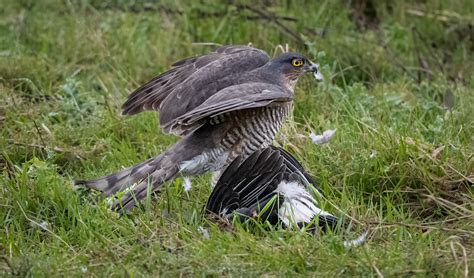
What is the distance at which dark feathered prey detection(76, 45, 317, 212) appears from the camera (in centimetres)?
559

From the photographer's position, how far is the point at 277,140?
655 centimetres

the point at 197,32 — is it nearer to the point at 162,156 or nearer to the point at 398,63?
the point at 398,63

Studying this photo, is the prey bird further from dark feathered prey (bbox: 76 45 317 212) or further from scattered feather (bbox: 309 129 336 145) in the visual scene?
scattered feather (bbox: 309 129 336 145)

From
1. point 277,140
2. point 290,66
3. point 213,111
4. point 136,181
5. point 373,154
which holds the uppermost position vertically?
point 213,111

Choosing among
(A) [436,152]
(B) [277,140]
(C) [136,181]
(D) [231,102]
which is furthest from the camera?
(B) [277,140]

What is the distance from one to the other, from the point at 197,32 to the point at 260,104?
309 centimetres

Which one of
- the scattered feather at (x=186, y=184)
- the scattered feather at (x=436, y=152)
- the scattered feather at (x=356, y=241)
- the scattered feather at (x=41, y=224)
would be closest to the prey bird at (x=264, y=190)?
the scattered feather at (x=356, y=241)

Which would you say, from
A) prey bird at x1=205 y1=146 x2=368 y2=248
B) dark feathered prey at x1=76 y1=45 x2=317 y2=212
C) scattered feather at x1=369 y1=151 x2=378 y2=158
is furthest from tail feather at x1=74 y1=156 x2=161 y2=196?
scattered feather at x1=369 y1=151 x2=378 y2=158

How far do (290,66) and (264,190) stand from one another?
1118mm

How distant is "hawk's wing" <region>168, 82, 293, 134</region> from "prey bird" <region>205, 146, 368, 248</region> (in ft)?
0.97

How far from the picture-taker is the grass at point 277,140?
476 cm

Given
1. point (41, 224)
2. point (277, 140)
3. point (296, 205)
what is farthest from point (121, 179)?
point (277, 140)

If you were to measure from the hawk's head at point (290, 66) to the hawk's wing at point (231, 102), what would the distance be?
1.14 ft

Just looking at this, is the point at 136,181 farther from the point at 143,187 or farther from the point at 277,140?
the point at 277,140
